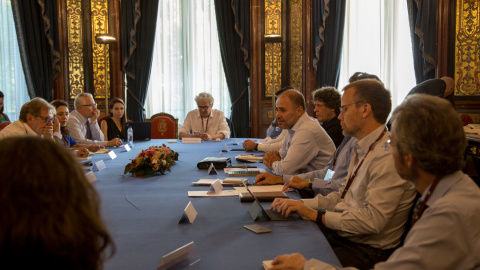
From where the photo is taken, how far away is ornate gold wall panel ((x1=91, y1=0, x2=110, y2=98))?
25.5ft

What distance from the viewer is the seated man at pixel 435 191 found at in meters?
1.10

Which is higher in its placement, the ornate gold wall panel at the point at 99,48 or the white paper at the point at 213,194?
the ornate gold wall panel at the point at 99,48

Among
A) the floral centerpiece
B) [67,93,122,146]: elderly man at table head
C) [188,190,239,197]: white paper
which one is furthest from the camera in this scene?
[67,93,122,146]: elderly man at table head

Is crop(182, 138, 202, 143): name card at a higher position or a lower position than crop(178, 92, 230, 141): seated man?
lower

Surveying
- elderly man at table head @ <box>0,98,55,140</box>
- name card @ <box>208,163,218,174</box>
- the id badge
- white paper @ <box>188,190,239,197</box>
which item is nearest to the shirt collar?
the id badge

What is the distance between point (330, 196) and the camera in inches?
96.3

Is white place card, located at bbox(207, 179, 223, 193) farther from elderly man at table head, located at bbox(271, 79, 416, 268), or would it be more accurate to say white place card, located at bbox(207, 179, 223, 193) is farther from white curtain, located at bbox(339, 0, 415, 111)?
white curtain, located at bbox(339, 0, 415, 111)

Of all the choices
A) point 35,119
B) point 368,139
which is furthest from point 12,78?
point 368,139

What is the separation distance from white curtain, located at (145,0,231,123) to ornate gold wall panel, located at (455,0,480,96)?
3.93 m

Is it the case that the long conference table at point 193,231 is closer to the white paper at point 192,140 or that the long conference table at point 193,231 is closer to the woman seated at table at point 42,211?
the woman seated at table at point 42,211

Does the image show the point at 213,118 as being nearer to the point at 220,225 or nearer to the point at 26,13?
the point at 26,13

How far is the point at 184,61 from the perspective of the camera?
26.0ft

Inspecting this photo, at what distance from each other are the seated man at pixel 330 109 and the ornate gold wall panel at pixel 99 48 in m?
5.18

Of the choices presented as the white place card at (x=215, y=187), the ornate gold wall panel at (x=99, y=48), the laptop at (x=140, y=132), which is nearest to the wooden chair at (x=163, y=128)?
the laptop at (x=140, y=132)
